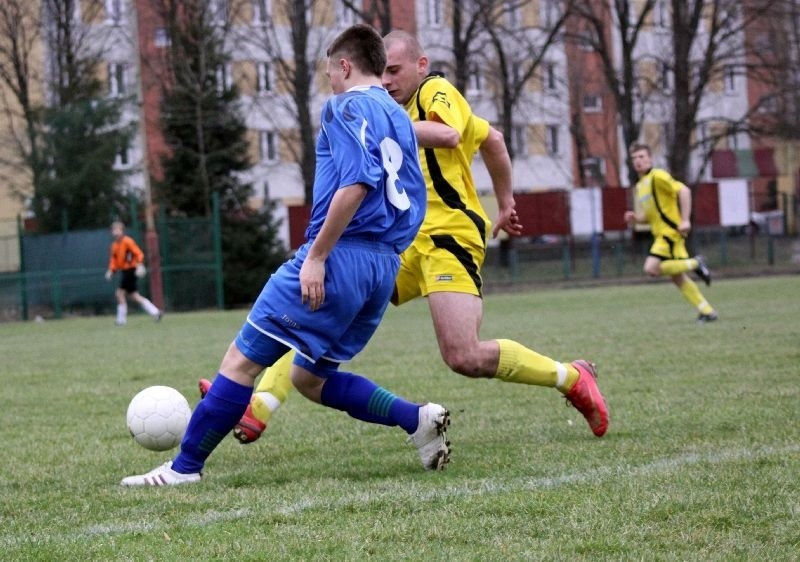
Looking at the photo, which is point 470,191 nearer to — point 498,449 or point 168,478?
point 498,449

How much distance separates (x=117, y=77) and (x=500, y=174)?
3856 cm

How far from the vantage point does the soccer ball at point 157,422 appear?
18.7 feet

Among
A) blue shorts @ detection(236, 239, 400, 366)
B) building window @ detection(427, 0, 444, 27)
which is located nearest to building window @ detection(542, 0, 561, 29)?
building window @ detection(427, 0, 444, 27)

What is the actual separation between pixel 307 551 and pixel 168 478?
158cm

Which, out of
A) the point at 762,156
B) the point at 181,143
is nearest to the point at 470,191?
the point at 181,143

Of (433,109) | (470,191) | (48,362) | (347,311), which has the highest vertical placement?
(433,109)

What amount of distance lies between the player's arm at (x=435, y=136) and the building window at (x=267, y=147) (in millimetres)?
45609

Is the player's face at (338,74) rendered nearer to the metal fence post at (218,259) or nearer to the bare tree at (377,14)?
the metal fence post at (218,259)

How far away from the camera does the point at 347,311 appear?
4.93 meters

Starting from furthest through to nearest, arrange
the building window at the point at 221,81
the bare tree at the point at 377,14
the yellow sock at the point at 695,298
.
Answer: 1. the bare tree at the point at 377,14
2. the building window at the point at 221,81
3. the yellow sock at the point at 695,298

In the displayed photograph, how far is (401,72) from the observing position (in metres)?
5.87

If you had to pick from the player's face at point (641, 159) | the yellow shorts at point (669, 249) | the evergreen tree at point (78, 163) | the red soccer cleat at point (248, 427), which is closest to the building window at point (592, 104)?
the evergreen tree at point (78, 163)

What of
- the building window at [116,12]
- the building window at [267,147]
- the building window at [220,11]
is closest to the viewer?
the building window at [220,11]

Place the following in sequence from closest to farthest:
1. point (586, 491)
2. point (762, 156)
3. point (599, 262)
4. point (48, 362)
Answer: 1. point (586, 491)
2. point (48, 362)
3. point (599, 262)
4. point (762, 156)
